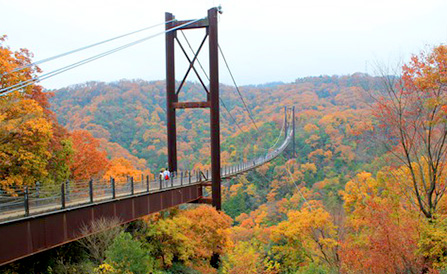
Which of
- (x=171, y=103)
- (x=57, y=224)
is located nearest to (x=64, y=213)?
(x=57, y=224)

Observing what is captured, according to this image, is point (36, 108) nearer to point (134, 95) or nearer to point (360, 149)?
point (360, 149)

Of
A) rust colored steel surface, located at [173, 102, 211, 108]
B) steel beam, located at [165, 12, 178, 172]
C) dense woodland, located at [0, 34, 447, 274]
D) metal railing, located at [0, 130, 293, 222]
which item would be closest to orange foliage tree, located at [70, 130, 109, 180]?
dense woodland, located at [0, 34, 447, 274]

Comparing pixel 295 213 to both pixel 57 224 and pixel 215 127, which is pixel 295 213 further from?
pixel 57 224

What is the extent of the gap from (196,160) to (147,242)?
164 ft

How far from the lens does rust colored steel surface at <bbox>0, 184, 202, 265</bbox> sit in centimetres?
837

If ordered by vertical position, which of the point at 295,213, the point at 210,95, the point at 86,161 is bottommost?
the point at 295,213

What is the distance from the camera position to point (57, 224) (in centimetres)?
967

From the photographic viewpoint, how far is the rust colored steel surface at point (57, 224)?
8.37 metres

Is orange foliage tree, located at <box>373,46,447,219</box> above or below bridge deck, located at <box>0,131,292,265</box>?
above

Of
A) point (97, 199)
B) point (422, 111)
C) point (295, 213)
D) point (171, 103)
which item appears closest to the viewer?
point (97, 199)

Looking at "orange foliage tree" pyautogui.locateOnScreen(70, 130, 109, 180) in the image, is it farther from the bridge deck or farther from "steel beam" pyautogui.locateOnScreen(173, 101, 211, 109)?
the bridge deck

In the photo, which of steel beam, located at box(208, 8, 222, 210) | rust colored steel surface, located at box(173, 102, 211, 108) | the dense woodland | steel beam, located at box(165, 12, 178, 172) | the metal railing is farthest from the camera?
steel beam, located at box(165, 12, 178, 172)

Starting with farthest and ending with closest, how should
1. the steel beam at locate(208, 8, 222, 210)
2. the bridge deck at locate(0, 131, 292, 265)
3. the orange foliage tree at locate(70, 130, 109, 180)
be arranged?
the orange foliage tree at locate(70, 130, 109, 180) < the steel beam at locate(208, 8, 222, 210) < the bridge deck at locate(0, 131, 292, 265)

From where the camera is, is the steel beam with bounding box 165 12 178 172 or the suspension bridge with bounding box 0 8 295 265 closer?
the suspension bridge with bounding box 0 8 295 265
